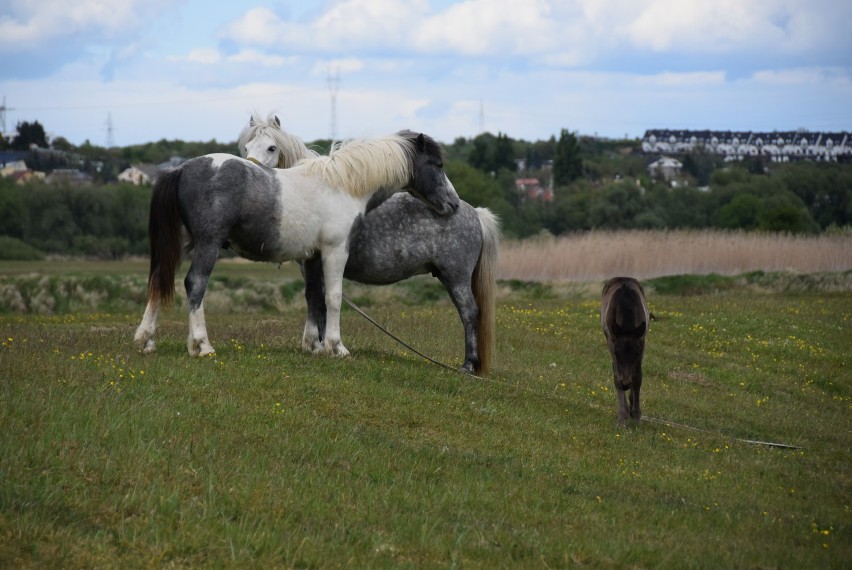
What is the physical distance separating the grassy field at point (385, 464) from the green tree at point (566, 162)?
290 feet

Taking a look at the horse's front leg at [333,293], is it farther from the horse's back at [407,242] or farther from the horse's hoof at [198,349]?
the horse's hoof at [198,349]

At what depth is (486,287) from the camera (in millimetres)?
14219

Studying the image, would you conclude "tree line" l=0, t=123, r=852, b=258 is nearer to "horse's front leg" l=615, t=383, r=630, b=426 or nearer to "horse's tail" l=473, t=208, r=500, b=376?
"horse's tail" l=473, t=208, r=500, b=376

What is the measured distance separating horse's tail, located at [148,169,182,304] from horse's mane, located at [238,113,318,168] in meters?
1.91

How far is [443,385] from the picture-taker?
12195mm

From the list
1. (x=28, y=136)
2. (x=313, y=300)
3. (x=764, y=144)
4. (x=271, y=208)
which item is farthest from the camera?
(x=764, y=144)

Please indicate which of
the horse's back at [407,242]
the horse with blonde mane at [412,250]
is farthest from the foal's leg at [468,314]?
the horse's back at [407,242]

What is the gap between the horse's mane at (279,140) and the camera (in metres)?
13.0

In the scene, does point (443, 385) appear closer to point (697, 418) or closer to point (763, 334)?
point (697, 418)

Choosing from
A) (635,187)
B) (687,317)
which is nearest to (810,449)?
(687,317)

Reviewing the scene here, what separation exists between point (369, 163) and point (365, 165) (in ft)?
0.23

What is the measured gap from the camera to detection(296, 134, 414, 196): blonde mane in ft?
40.6

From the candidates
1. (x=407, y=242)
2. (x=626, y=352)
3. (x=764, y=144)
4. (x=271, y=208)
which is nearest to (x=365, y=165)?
(x=407, y=242)

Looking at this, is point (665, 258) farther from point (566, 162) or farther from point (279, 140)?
point (566, 162)
